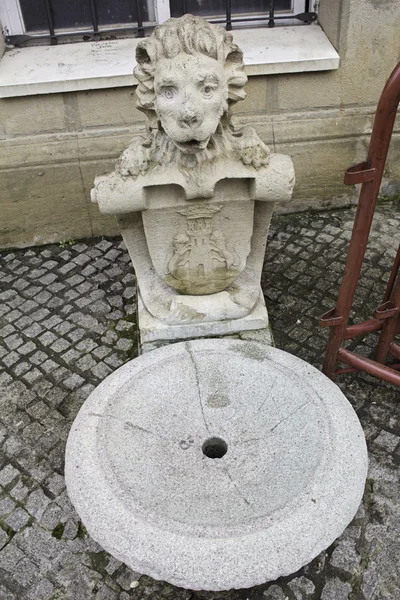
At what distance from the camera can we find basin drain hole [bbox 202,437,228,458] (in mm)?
2418

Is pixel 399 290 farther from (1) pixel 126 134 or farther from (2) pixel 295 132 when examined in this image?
(1) pixel 126 134

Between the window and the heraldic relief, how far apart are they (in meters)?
2.19

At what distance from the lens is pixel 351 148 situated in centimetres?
456

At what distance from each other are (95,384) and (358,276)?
5.34 ft

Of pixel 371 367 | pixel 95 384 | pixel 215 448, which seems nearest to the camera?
pixel 215 448

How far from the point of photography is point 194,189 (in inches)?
105

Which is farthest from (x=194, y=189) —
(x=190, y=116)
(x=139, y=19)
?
(x=139, y=19)

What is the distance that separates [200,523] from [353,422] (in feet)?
2.35

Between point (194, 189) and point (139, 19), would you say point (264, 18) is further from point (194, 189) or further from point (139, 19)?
point (194, 189)

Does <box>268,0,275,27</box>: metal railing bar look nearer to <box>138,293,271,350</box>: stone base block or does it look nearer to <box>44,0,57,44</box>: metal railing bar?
<box>44,0,57,44</box>: metal railing bar

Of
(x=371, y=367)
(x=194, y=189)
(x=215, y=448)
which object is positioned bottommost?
(x=371, y=367)

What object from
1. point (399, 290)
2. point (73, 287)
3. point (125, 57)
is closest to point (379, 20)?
point (125, 57)

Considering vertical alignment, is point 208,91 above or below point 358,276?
above

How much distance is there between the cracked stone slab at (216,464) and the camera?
1.82 meters
